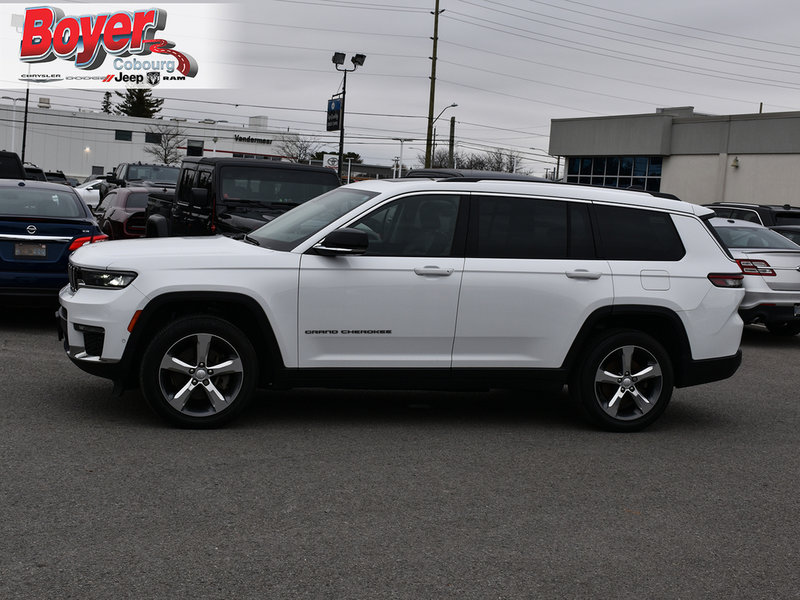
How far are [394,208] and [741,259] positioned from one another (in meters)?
7.71

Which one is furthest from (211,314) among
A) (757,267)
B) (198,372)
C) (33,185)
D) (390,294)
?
(757,267)

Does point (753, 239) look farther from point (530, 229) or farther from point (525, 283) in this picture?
point (525, 283)

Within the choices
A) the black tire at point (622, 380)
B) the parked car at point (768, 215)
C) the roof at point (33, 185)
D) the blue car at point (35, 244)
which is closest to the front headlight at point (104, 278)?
the black tire at point (622, 380)

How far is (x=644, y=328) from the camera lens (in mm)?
7887

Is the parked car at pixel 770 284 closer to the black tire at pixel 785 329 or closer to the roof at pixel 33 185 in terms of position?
the black tire at pixel 785 329

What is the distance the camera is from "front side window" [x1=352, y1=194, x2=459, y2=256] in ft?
23.6

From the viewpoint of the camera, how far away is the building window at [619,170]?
2032 inches

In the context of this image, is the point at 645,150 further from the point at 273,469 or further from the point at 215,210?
the point at 273,469

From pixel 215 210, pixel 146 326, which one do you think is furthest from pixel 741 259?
pixel 146 326

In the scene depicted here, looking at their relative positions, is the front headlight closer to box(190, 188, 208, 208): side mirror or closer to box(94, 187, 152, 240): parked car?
box(190, 188, 208, 208): side mirror

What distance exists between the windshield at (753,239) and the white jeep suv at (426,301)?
628cm

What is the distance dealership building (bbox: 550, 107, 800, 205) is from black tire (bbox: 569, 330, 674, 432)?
39.6m

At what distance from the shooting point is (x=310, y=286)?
23.0ft

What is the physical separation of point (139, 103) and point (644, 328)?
120251mm
